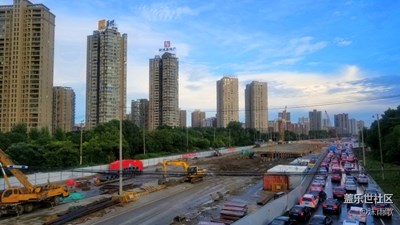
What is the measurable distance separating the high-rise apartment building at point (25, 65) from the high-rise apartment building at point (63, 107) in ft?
21.1

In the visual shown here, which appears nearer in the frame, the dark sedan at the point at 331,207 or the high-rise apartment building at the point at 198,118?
the dark sedan at the point at 331,207

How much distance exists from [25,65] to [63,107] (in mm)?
17565

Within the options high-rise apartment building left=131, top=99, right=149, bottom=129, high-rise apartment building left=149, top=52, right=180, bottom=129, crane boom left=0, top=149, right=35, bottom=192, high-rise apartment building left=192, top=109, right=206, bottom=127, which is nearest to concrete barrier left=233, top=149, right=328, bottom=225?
crane boom left=0, top=149, right=35, bottom=192

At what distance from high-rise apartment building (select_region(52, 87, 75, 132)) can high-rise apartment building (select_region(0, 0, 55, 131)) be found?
253 inches

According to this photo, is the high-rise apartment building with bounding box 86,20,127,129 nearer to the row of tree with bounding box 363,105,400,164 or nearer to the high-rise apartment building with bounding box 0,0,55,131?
the high-rise apartment building with bounding box 0,0,55,131

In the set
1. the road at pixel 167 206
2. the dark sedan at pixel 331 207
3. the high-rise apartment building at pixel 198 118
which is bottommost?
the road at pixel 167 206

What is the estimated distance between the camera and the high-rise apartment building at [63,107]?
324 feet

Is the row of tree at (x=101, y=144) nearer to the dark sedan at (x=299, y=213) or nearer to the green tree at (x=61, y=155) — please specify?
the green tree at (x=61, y=155)

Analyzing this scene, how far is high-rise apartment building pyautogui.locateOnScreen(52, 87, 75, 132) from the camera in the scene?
324 feet

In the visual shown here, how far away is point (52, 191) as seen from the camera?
3400cm

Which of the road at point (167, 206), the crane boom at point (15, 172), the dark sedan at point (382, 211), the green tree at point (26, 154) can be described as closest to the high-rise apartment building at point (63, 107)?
the green tree at point (26, 154)

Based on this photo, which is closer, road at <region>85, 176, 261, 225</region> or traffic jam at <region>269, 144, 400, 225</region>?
traffic jam at <region>269, 144, 400, 225</region>

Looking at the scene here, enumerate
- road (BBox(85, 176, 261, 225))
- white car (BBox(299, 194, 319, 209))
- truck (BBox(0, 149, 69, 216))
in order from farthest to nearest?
truck (BBox(0, 149, 69, 216)) < white car (BBox(299, 194, 319, 209)) < road (BBox(85, 176, 261, 225))

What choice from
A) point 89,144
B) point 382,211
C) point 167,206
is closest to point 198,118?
point 89,144
